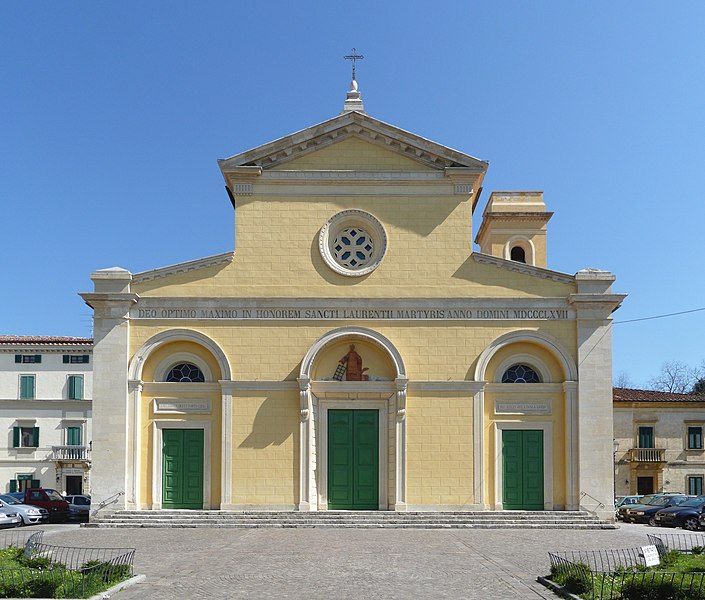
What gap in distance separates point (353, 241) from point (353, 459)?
21.5 feet

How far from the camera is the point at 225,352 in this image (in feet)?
87.8

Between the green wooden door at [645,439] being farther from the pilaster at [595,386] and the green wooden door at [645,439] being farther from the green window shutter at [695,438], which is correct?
the pilaster at [595,386]

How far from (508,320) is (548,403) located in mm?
2685

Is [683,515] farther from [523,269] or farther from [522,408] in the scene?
[523,269]

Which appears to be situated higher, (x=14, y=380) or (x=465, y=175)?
(x=465, y=175)

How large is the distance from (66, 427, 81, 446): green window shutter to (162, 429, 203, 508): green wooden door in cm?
2299

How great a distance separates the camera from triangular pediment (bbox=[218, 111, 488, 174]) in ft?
90.3

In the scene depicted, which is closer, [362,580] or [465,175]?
[362,580]

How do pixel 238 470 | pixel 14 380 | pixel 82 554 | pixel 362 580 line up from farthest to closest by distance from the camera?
pixel 14 380
pixel 238 470
pixel 82 554
pixel 362 580

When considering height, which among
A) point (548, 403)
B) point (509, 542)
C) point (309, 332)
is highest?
point (309, 332)

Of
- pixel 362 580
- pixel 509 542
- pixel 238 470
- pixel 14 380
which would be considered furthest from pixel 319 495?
pixel 14 380

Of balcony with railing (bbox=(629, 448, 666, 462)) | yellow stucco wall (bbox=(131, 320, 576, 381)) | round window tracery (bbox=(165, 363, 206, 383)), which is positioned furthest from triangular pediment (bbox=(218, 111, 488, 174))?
balcony with railing (bbox=(629, 448, 666, 462))

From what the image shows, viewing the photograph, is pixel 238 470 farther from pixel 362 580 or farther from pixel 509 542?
pixel 362 580

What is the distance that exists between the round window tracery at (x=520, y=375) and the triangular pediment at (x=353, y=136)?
19.8ft
